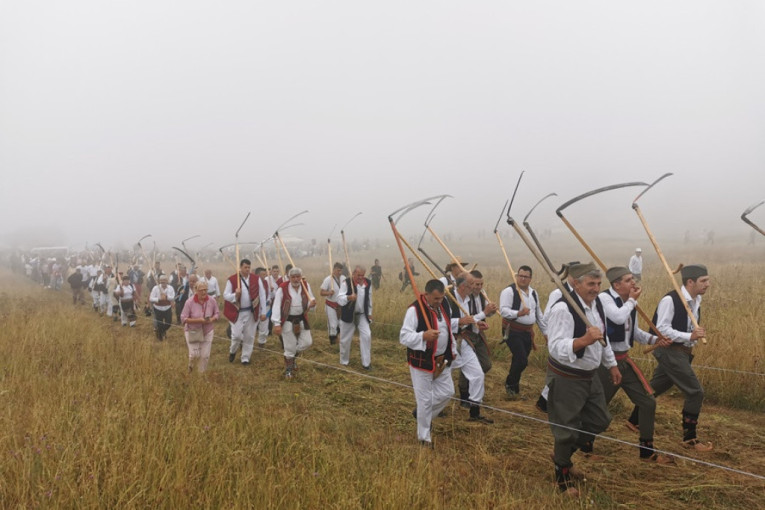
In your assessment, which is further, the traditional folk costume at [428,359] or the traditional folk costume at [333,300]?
the traditional folk costume at [333,300]

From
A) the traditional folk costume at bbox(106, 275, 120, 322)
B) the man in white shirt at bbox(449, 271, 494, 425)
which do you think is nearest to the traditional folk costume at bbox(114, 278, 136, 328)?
the traditional folk costume at bbox(106, 275, 120, 322)

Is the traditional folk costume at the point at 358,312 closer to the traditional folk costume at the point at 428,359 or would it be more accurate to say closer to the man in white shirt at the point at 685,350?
the traditional folk costume at the point at 428,359

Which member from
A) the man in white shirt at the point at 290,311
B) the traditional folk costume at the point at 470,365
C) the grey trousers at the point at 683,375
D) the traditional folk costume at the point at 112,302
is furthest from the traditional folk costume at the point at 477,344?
the traditional folk costume at the point at 112,302

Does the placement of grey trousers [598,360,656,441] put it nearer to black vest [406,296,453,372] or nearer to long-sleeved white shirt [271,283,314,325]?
black vest [406,296,453,372]

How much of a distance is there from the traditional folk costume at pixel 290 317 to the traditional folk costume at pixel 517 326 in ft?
11.7

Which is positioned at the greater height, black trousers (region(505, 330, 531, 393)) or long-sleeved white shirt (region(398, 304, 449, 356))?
long-sleeved white shirt (region(398, 304, 449, 356))

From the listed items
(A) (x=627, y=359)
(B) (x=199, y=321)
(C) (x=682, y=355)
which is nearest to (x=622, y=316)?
(A) (x=627, y=359)

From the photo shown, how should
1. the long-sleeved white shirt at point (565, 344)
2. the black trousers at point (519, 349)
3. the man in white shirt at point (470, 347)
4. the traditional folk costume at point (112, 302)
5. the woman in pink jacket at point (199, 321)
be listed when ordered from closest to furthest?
the long-sleeved white shirt at point (565, 344)
the man in white shirt at point (470, 347)
the black trousers at point (519, 349)
the woman in pink jacket at point (199, 321)
the traditional folk costume at point (112, 302)

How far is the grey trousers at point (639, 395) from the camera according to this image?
463 cm

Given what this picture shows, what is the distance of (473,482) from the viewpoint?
386 centimetres

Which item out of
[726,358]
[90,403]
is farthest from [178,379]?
[726,358]

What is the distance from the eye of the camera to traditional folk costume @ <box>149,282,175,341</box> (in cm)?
1056

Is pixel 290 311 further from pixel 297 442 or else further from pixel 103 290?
pixel 103 290

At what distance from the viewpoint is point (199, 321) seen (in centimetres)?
714
